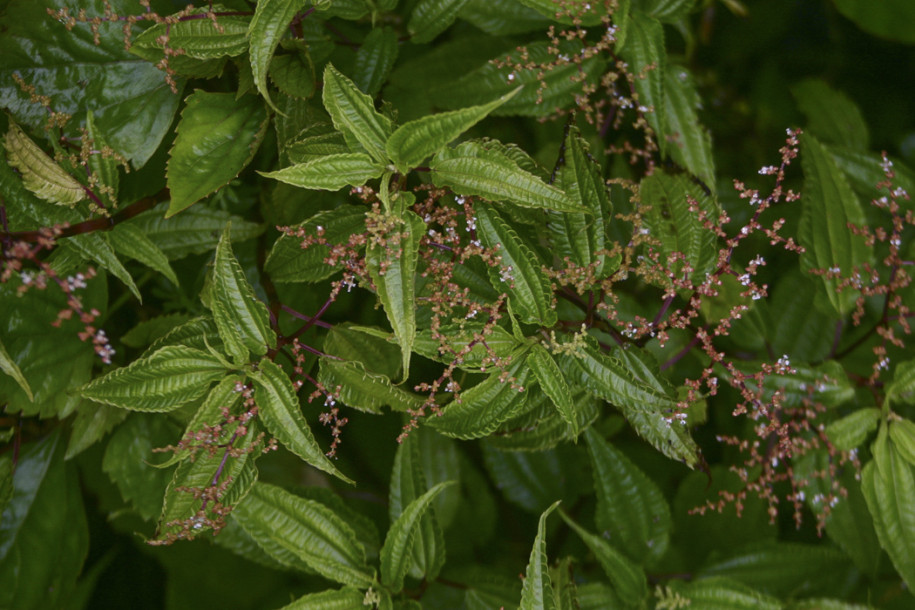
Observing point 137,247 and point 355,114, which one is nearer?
point 355,114

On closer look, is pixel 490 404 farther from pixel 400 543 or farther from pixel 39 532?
pixel 39 532

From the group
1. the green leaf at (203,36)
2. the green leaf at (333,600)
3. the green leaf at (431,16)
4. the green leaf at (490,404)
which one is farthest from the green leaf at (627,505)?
the green leaf at (203,36)

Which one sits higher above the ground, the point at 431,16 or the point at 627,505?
the point at 431,16

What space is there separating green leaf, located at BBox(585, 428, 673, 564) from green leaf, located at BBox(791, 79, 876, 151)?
1030mm

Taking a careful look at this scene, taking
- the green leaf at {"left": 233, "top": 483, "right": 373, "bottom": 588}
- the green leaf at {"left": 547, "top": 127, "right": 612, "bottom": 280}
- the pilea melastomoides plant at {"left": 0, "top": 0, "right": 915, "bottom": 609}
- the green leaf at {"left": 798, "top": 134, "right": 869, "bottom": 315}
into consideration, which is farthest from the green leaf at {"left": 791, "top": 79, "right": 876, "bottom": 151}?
the green leaf at {"left": 233, "top": 483, "right": 373, "bottom": 588}

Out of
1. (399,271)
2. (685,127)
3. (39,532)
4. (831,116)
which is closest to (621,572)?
(399,271)

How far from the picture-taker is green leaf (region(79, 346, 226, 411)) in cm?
96

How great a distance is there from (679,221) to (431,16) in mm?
590

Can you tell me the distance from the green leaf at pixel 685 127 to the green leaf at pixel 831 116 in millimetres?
553

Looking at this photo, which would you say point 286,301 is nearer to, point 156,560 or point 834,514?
point 156,560

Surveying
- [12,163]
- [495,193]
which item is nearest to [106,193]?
[12,163]

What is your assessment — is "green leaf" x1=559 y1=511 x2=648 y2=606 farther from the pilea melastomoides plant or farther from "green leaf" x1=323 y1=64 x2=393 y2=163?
"green leaf" x1=323 y1=64 x2=393 y2=163

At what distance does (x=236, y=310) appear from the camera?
0.98 m

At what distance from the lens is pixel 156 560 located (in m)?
1.74
